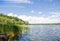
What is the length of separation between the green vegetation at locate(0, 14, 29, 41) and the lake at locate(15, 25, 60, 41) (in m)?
0.15

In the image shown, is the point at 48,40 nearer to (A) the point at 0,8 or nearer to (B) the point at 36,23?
(B) the point at 36,23

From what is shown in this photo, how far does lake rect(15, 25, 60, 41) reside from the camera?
5.20m

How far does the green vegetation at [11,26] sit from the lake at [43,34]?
0.48 feet

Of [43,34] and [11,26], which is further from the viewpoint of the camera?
[43,34]

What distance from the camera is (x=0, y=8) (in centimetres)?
513

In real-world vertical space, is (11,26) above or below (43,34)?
above

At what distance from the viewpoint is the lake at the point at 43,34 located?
17.0 feet

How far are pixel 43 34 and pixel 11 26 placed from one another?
807 mm

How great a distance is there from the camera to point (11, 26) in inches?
205

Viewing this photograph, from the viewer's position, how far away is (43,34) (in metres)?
5.34

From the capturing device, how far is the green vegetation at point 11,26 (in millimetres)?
5164

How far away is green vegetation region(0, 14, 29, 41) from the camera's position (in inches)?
203

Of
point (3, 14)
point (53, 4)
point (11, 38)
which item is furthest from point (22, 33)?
point (53, 4)

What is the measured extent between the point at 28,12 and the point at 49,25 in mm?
587
